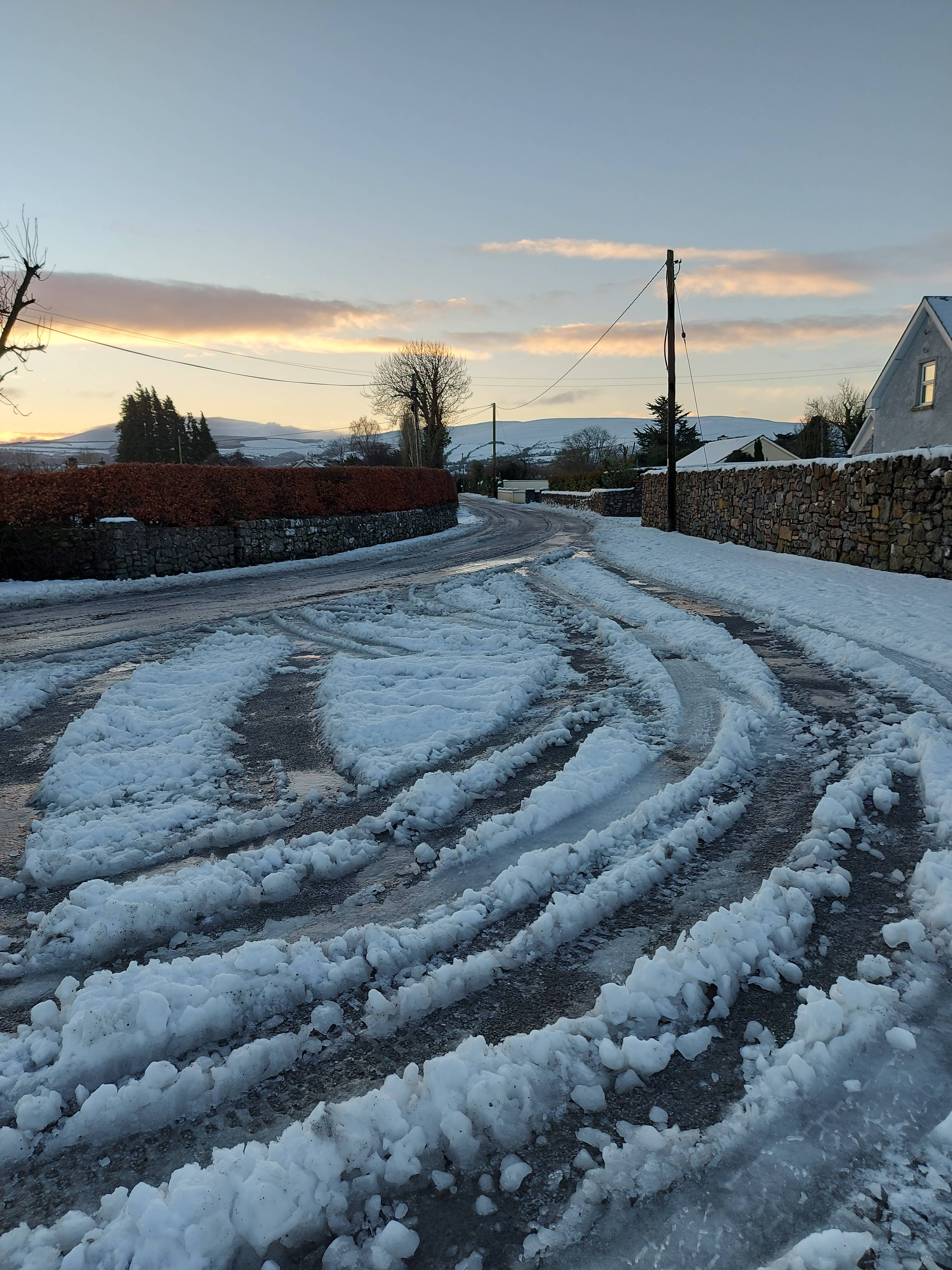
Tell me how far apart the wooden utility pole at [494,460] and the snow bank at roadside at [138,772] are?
5419 centimetres

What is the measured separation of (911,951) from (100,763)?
4096 mm

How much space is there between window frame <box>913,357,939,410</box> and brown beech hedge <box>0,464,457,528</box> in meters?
17.2

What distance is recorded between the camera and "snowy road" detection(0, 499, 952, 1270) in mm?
1551

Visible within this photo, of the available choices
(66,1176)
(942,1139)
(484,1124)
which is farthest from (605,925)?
(66,1176)

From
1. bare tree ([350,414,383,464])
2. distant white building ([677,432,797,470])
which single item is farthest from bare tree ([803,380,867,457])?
bare tree ([350,414,383,464])

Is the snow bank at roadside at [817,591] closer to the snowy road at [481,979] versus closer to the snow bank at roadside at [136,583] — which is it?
the snowy road at [481,979]

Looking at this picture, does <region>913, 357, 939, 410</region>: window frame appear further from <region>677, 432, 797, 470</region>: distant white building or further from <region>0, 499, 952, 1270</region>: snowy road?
<region>0, 499, 952, 1270</region>: snowy road

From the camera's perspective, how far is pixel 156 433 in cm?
7200

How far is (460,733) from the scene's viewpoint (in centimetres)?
461

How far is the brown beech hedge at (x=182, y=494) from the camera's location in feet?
44.2

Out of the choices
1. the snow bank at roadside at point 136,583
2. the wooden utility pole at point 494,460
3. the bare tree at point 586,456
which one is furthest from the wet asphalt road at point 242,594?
the wooden utility pole at point 494,460

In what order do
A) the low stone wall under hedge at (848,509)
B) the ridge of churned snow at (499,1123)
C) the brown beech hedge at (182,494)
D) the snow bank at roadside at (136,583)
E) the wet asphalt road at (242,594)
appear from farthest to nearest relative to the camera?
the brown beech hedge at (182,494), the snow bank at roadside at (136,583), the low stone wall under hedge at (848,509), the wet asphalt road at (242,594), the ridge of churned snow at (499,1123)

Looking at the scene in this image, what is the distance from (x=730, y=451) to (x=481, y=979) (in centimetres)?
4329

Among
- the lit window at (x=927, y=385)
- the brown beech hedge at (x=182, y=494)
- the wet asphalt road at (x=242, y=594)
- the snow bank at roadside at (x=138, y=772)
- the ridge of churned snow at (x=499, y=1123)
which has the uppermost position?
the lit window at (x=927, y=385)
